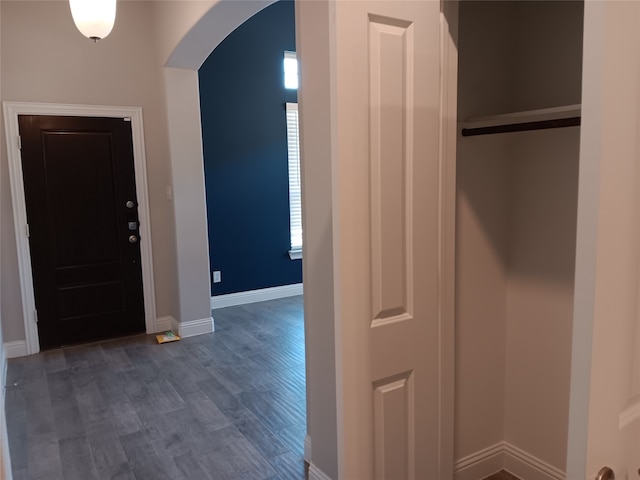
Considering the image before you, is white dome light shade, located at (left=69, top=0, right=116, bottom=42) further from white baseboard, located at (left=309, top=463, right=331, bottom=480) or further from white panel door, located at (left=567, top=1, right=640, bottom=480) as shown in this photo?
white panel door, located at (left=567, top=1, right=640, bottom=480)

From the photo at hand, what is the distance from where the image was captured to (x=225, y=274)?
18.4 ft

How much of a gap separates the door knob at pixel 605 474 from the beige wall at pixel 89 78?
4246 millimetres

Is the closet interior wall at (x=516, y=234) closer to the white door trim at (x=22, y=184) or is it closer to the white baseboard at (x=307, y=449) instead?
the white baseboard at (x=307, y=449)

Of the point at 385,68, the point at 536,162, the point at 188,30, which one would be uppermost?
the point at 188,30

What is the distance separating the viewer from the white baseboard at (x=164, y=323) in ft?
15.8

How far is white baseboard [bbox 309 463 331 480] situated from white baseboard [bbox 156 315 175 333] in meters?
2.87

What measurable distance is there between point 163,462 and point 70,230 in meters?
2.59

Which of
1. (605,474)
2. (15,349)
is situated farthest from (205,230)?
(605,474)

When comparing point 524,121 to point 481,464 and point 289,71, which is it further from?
point 289,71

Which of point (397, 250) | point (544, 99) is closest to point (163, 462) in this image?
point (397, 250)

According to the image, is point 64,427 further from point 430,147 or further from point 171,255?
point 430,147

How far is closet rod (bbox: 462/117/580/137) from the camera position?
1.73 meters

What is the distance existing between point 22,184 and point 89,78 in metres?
1.09

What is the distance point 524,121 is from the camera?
188 cm
